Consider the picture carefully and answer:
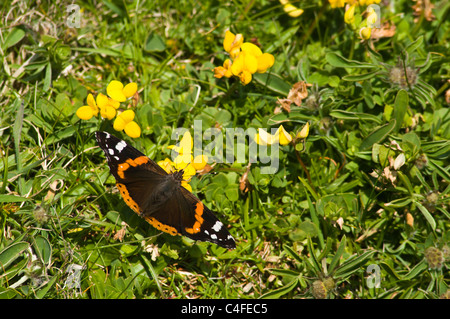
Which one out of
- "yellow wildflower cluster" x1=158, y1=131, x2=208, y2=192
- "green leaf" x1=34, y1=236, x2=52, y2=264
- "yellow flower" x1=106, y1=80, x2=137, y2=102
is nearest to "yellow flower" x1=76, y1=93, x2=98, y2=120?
"yellow flower" x1=106, y1=80, x2=137, y2=102

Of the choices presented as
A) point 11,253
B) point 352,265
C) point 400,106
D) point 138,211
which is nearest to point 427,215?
point 352,265

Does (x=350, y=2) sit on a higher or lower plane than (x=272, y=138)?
higher

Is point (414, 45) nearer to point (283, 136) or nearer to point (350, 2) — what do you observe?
point (350, 2)

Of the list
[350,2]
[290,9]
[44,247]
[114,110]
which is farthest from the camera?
[290,9]

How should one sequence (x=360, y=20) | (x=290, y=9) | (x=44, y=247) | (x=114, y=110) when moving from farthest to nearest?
(x=290, y=9) → (x=360, y=20) → (x=114, y=110) → (x=44, y=247)

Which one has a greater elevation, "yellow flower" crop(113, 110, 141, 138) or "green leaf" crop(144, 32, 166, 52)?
"green leaf" crop(144, 32, 166, 52)

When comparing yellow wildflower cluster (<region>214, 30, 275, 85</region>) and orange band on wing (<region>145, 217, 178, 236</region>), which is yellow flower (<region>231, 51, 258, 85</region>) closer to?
yellow wildflower cluster (<region>214, 30, 275, 85</region>)

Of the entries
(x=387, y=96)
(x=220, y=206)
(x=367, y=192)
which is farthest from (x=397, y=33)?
(x=220, y=206)

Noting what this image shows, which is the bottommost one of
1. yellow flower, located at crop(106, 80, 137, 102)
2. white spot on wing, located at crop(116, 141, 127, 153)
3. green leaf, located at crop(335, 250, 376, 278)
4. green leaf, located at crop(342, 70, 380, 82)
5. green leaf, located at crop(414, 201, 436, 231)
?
green leaf, located at crop(335, 250, 376, 278)
